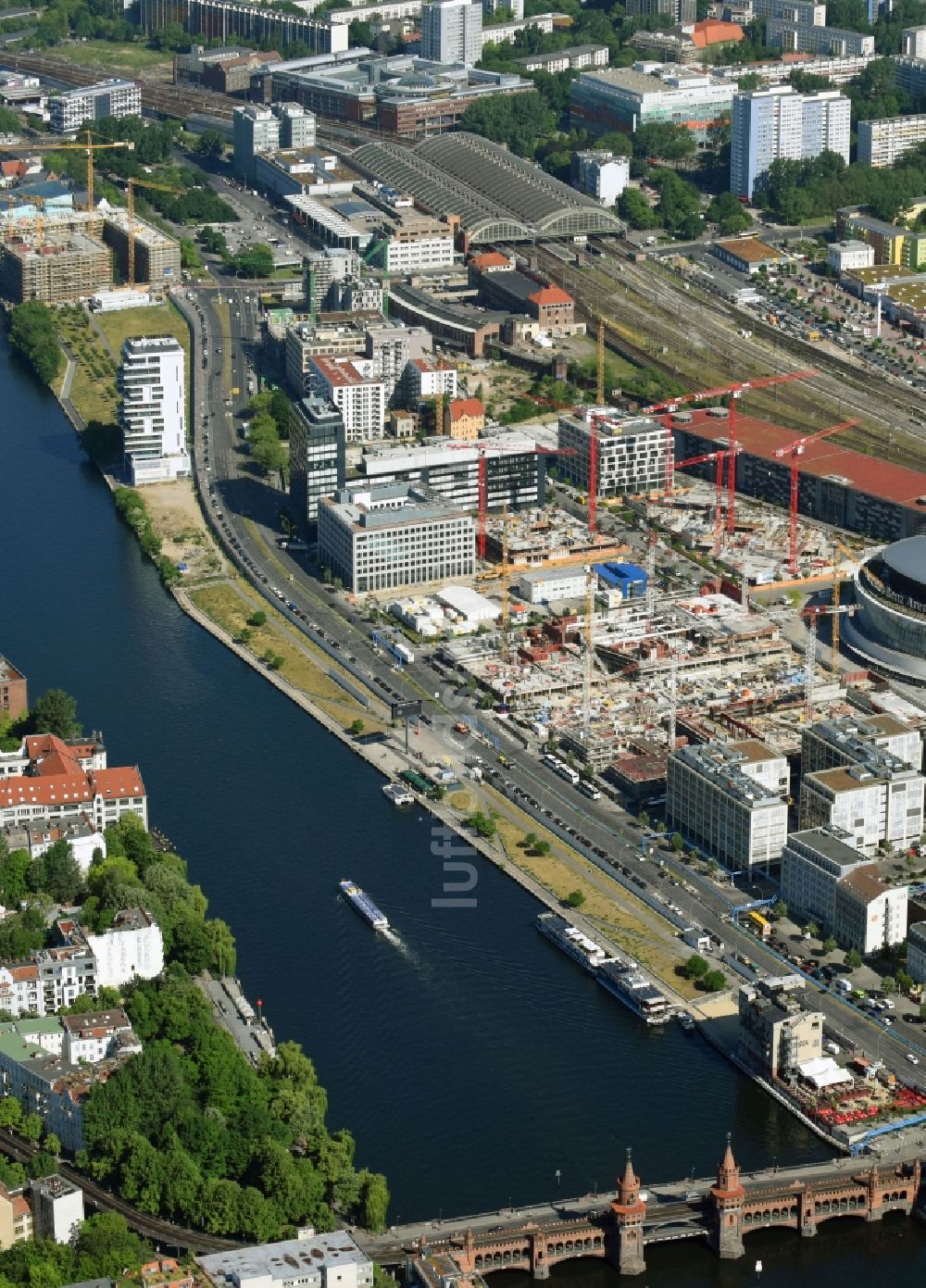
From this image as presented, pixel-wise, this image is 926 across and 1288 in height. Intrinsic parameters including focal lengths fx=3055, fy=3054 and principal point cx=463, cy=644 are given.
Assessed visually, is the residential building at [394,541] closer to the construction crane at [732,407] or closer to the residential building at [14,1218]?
the construction crane at [732,407]

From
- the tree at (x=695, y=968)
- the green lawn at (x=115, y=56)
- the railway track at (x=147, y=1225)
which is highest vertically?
the railway track at (x=147, y=1225)

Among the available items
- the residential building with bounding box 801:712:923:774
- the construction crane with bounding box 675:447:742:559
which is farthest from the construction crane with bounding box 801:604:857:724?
the construction crane with bounding box 675:447:742:559

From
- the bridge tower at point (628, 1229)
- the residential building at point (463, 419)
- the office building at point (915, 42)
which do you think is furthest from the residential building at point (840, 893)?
the office building at point (915, 42)

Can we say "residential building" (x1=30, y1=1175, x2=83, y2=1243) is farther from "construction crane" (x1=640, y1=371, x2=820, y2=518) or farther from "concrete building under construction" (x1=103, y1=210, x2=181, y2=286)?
"concrete building under construction" (x1=103, y1=210, x2=181, y2=286)

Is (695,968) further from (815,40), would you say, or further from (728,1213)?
(815,40)

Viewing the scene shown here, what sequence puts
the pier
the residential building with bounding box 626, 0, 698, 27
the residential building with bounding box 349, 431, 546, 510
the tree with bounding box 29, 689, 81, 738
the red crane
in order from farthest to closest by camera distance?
1. the residential building with bounding box 626, 0, 698, 27
2. the residential building with bounding box 349, 431, 546, 510
3. the red crane
4. the tree with bounding box 29, 689, 81, 738
5. the pier
